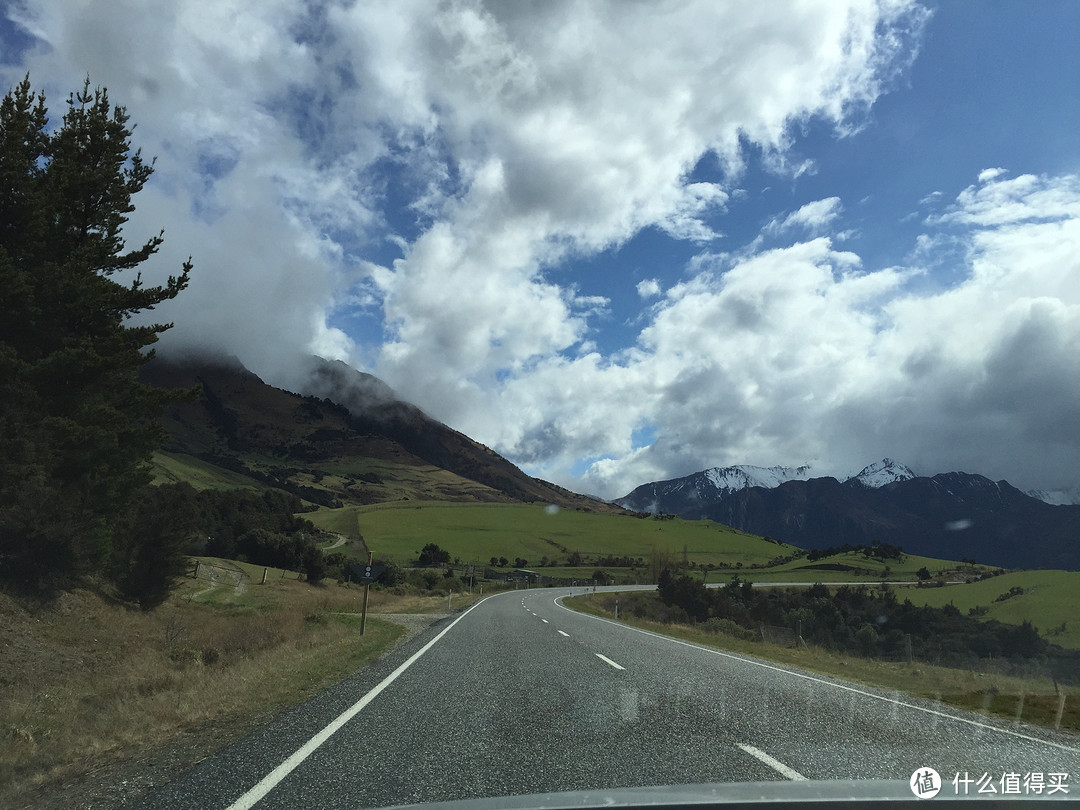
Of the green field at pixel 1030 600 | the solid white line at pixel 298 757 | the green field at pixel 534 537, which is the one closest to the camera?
the solid white line at pixel 298 757

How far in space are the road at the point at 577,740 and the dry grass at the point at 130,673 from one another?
1339 millimetres

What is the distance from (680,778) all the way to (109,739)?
6473mm

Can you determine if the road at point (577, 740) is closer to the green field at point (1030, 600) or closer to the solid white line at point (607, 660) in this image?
the solid white line at point (607, 660)

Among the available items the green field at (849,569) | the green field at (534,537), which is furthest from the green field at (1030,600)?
the green field at (534,537)

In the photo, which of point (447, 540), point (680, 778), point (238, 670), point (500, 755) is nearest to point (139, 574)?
point (238, 670)

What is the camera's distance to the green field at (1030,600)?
2520 inches

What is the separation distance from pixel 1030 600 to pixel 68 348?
98.0 m

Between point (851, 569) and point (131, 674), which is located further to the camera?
point (851, 569)

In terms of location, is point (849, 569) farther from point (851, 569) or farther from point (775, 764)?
point (775, 764)

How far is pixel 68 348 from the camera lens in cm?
1822

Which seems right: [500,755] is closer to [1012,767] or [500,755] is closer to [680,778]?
[680,778]

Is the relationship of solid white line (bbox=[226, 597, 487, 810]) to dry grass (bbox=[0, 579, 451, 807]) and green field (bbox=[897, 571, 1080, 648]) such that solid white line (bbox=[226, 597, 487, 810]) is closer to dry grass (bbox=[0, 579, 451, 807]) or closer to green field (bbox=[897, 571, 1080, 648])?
dry grass (bbox=[0, 579, 451, 807])

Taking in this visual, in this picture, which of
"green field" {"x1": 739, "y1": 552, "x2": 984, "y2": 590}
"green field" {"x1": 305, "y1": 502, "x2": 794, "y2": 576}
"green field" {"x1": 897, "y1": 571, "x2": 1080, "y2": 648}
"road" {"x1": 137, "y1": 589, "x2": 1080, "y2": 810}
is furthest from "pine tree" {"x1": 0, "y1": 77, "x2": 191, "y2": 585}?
"green field" {"x1": 739, "y1": 552, "x2": 984, "y2": 590}

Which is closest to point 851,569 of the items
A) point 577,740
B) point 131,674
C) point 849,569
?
point 849,569
